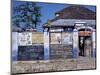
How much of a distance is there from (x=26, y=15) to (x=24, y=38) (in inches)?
9.1

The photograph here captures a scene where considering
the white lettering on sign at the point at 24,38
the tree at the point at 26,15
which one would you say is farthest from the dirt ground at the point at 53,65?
the tree at the point at 26,15

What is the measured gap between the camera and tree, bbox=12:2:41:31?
2.34 meters

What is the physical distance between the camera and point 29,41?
7.89ft

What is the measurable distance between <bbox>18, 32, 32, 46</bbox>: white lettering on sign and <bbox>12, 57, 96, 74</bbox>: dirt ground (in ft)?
0.62

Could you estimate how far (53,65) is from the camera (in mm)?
2473

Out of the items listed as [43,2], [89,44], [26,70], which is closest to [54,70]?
[26,70]

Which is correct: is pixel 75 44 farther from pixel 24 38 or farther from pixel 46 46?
pixel 24 38

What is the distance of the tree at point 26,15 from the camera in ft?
7.69

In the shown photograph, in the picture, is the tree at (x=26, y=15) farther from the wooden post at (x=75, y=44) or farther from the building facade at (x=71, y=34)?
the wooden post at (x=75, y=44)

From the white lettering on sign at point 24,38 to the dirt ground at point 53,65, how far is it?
0.19m

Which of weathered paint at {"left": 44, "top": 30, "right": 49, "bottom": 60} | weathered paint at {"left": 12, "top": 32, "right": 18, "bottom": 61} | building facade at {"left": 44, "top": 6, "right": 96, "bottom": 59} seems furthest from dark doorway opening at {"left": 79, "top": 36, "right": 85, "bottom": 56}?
weathered paint at {"left": 12, "top": 32, "right": 18, "bottom": 61}

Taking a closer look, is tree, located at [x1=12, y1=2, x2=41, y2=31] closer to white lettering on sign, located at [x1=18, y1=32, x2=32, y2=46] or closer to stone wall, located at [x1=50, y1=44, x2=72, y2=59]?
white lettering on sign, located at [x1=18, y1=32, x2=32, y2=46]

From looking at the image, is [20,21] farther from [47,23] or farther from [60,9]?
[60,9]
